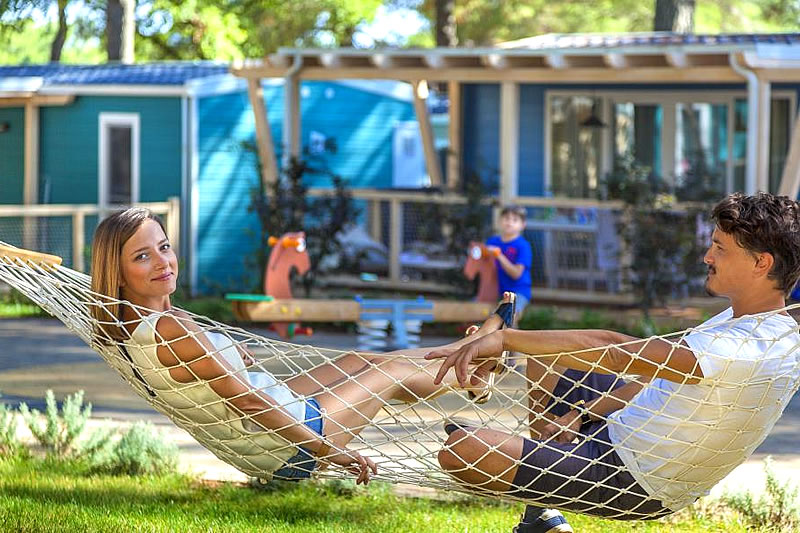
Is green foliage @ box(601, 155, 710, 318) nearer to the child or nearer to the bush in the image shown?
the child

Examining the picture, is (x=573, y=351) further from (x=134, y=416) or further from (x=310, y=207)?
(x=310, y=207)

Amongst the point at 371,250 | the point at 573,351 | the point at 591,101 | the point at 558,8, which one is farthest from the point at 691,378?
the point at 558,8

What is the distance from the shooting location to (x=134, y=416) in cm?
684

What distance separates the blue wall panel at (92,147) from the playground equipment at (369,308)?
5333 millimetres

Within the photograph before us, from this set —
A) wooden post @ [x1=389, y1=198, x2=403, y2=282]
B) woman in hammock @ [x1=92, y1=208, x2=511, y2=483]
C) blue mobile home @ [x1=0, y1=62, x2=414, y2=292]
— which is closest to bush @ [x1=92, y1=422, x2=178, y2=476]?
woman in hammock @ [x1=92, y1=208, x2=511, y2=483]

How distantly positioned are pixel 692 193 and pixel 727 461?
6952 millimetres

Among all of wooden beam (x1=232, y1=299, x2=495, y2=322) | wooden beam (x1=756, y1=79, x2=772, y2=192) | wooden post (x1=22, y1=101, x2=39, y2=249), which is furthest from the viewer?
wooden post (x1=22, y1=101, x2=39, y2=249)

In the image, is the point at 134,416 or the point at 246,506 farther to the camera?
the point at 134,416

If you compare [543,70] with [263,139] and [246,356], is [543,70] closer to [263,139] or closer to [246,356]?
[263,139]

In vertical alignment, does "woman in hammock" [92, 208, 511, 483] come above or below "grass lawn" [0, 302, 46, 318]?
above

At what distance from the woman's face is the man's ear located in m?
1.79

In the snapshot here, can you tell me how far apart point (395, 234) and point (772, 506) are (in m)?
7.31

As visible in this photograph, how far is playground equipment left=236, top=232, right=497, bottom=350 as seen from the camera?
8.85 m

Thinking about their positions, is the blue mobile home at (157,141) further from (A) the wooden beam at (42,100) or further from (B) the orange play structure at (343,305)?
(B) the orange play structure at (343,305)
